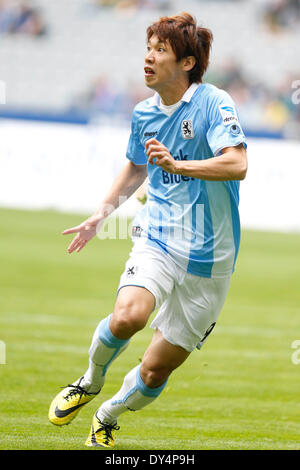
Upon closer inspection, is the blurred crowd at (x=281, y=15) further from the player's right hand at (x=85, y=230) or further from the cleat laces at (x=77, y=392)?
the cleat laces at (x=77, y=392)

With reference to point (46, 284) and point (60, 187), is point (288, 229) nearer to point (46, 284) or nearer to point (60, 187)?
point (60, 187)

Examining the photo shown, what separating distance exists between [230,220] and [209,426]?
1.59m

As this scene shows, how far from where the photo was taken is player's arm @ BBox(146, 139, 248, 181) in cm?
456

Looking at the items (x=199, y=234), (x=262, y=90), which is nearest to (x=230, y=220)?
(x=199, y=234)

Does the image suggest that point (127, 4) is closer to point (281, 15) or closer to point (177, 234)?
point (281, 15)

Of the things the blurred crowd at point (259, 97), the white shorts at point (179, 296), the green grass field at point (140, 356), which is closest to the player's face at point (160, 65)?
the white shorts at point (179, 296)

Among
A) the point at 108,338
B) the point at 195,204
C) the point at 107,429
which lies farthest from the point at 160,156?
the point at 107,429

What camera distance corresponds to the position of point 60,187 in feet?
67.1

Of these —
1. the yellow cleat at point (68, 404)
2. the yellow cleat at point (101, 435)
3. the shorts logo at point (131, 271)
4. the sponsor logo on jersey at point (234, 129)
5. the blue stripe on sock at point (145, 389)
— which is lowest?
the yellow cleat at point (101, 435)

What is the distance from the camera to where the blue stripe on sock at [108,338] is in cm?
497

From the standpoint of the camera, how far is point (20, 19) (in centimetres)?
3169

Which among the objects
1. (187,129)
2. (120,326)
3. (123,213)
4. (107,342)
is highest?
(187,129)

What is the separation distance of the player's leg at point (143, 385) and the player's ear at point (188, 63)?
5.26 feet

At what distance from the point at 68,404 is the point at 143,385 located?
50 cm
